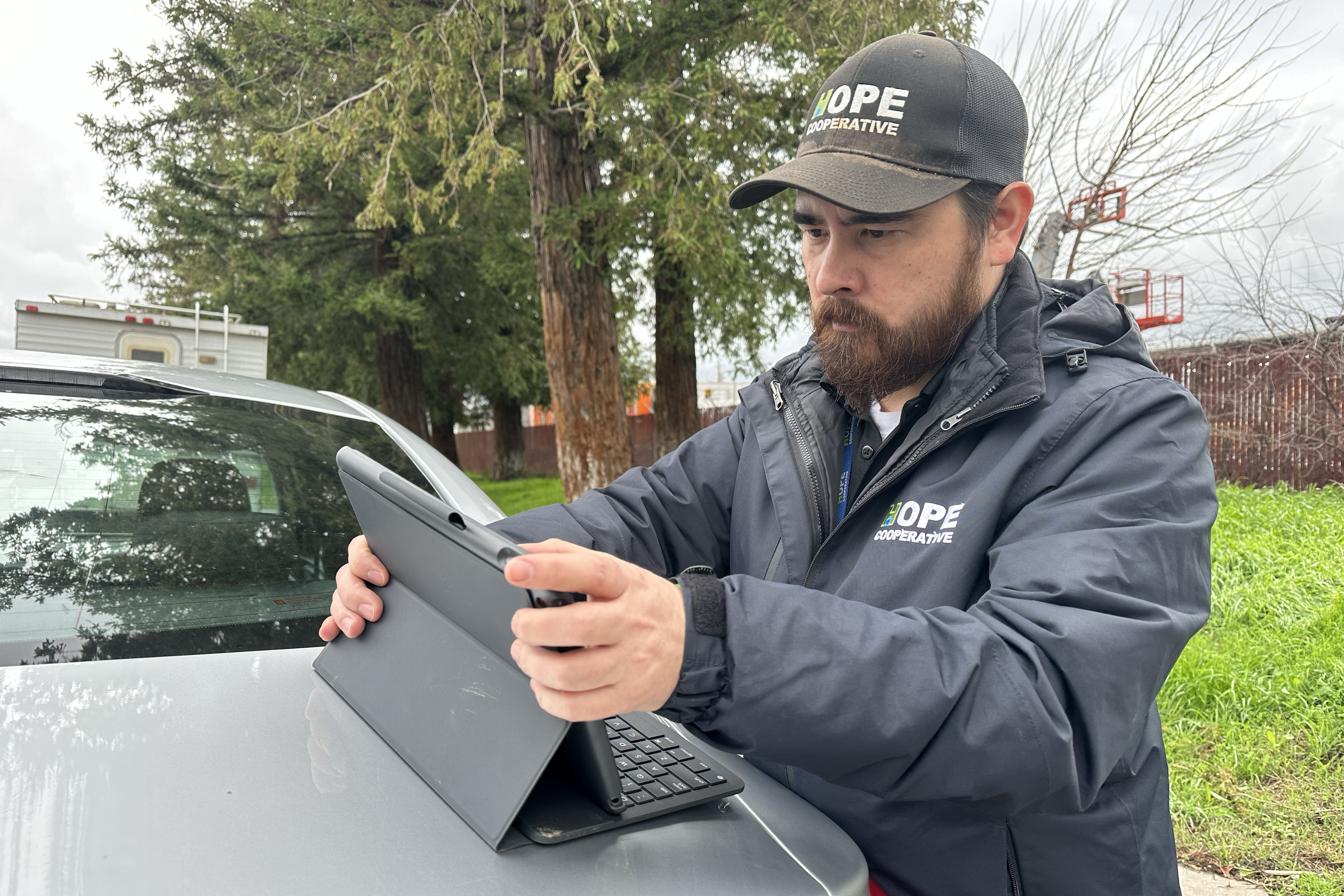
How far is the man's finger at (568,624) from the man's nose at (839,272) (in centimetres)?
103

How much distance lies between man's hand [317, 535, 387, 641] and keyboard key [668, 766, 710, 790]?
51 cm

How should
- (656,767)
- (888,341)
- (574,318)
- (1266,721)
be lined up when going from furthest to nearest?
(574,318) → (1266,721) → (888,341) → (656,767)

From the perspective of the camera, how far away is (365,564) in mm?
1464

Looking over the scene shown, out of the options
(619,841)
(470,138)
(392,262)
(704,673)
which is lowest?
(619,841)

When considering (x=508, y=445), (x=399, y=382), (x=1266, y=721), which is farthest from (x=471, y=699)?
(x=508, y=445)

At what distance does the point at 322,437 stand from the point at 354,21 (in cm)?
727

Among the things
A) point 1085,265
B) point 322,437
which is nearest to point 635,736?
point 322,437

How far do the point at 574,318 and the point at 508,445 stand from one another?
13.3 m

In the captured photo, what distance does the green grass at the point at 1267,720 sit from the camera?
3.07m

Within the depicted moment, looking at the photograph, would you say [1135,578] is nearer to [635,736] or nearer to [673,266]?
[635,736]

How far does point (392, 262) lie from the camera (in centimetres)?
1627

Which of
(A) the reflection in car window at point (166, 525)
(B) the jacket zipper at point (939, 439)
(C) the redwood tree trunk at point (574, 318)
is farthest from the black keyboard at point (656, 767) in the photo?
(C) the redwood tree trunk at point (574, 318)

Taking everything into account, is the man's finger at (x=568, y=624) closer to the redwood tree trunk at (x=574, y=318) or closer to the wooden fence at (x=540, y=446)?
the redwood tree trunk at (x=574, y=318)

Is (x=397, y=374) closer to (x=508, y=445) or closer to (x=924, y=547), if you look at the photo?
(x=508, y=445)
